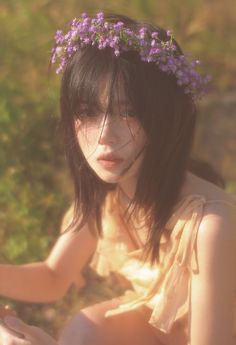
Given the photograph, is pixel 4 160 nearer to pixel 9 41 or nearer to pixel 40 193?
pixel 40 193

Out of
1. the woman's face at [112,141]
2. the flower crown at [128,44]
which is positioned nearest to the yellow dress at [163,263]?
the woman's face at [112,141]

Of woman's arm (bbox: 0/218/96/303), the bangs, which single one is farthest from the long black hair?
woman's arm (bbox: 0/218/96/303)

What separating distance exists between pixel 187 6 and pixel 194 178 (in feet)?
8.13

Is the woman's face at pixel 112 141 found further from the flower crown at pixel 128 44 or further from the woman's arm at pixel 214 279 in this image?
the woman's arm at pixel 214 279

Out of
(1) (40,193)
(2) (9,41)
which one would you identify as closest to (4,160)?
(1) (40,193)

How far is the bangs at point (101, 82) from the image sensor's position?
1.79 m

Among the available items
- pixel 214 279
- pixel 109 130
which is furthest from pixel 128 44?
pixel 214 279

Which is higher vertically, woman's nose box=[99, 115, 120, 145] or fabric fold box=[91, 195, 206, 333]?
woman's nose box=[99, 115, 120, 145]

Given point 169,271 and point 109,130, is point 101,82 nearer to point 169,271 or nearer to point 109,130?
point 109,130

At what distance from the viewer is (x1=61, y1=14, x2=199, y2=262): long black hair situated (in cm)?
180

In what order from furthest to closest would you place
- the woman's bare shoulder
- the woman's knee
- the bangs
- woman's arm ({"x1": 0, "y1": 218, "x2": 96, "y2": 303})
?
woman's arm ({"x1": 0, "y1": 218, "x2": 96, "y2": 303}) < the woman's knee < the woman's bare shoulder < the bangs

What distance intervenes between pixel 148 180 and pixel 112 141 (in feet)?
0.63

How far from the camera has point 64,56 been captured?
1.92 meters

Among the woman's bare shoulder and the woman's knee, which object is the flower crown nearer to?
the woman's bare shoulder
